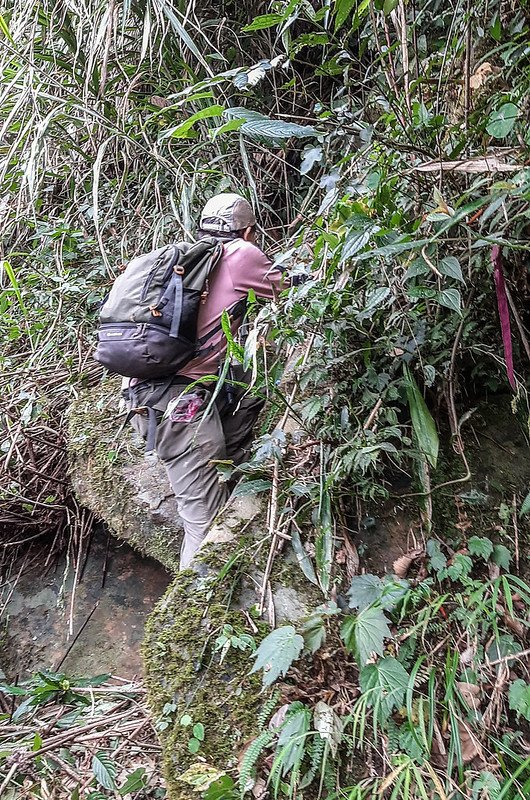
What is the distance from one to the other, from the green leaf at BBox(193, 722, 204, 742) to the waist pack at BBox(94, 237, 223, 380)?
1.38m

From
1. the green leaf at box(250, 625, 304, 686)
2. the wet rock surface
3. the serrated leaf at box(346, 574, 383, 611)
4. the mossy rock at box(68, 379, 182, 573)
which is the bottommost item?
the wet rock surface

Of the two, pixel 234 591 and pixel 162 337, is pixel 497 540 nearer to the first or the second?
pixel 234 591

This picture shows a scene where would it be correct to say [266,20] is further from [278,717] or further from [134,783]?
[134,783]

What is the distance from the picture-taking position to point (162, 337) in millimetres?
2303

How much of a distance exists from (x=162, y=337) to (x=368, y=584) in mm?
1304

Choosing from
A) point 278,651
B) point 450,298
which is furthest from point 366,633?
point 450,298

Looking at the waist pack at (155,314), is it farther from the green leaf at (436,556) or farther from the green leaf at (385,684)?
the green leaf at (385,684)

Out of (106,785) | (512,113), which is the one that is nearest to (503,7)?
(512,113)

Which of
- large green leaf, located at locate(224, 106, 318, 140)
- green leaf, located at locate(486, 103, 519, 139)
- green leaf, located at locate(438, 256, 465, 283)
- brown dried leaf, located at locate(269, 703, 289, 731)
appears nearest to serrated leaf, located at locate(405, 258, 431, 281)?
green leaf, located at locate(438, 256, 465, 283)

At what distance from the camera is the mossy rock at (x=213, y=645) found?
1624 mm

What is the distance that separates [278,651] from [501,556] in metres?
0.77

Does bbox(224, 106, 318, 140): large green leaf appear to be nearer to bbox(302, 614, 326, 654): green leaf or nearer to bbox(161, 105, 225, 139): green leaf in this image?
bbox(161, 105, 225, 139): green leaf

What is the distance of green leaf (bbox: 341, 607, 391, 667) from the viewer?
143 centimetres

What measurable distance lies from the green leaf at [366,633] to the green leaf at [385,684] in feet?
0.13
